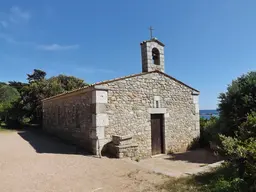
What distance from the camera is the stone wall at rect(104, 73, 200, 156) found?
9.47m

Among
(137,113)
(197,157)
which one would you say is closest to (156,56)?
(137,113)

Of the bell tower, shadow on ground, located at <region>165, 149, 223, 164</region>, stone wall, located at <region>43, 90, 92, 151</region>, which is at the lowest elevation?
shadow on ground, located at <region>165, 149, 223, 164</region>

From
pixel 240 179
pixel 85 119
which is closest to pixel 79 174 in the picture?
pixel 85 119

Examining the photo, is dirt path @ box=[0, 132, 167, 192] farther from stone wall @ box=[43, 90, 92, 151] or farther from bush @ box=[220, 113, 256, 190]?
bush @ box=[220, 113, 256, 190]

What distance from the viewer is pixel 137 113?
10102mm

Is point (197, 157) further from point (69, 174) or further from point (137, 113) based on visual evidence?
point (69, 174)

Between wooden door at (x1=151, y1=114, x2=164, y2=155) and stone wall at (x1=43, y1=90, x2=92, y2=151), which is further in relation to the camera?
wooden door at (x1=151, y1=114, x2=164, y2=155)

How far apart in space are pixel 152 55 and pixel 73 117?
519cm

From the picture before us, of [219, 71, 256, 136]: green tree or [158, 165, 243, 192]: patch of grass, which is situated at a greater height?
[219, 71, 256, 136]: green tree

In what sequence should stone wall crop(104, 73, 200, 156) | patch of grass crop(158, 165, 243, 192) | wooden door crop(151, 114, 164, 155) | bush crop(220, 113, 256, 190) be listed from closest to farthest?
1. bush crop(220, 113, 256, 190)
2. patch of grass crop(158, 165, 243, 192)
3. stone wall crop(104, 73, 200, 156)
4. wooden door crop(151, 114, 164, 155)

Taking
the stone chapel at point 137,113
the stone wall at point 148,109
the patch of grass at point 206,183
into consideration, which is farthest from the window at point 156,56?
the patch of grass at point 206,183

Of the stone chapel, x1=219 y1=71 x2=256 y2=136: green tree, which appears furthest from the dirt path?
x1=219 y1=71 x2=256 y2=136: green tree

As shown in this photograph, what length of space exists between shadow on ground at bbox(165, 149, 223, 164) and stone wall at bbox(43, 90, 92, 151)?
4.00 meters

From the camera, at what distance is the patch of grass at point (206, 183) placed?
14.1 feet
